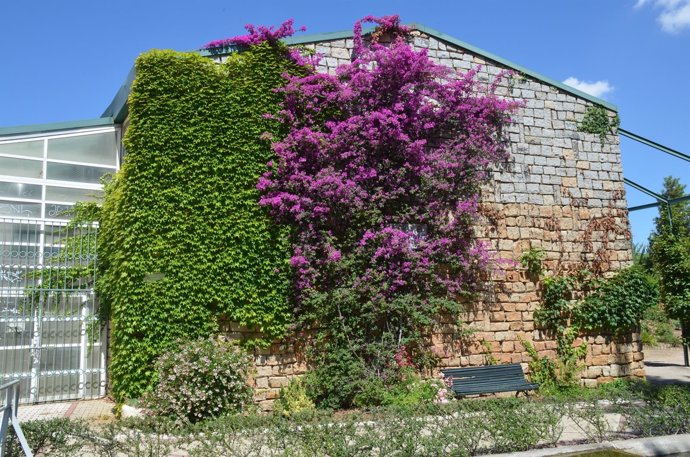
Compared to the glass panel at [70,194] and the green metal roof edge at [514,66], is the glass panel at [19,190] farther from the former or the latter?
the green metal roof edge at [514,66]

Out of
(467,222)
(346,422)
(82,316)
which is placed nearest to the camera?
(346,422)

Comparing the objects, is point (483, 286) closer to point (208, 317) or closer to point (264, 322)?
point (264, 322)

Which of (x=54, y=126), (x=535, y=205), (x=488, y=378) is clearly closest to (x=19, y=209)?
(x=54, y=126)

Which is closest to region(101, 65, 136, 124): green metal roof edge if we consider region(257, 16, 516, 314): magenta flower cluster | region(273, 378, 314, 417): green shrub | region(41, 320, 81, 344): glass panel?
region(257, 16, 516, 314): magenta flower cluster

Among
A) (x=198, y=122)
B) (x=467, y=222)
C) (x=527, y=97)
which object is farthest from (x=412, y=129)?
(x=198, y=122)

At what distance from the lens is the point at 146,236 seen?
744cm

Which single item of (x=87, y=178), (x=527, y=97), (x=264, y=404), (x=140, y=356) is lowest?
(x=264, y=404)

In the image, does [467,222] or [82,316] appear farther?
[467,222]

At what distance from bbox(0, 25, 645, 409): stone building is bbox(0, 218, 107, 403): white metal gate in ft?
6.32

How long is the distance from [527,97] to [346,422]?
7.33 m

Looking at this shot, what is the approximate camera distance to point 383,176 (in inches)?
333

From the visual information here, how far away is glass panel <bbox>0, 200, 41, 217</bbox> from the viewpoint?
8.62m

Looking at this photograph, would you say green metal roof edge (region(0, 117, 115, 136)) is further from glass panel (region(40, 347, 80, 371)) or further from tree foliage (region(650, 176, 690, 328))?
tree foliage (region(650, 176, 690, 328))

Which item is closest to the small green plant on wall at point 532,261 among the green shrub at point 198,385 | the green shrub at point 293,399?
the green shrub at point 293,399
